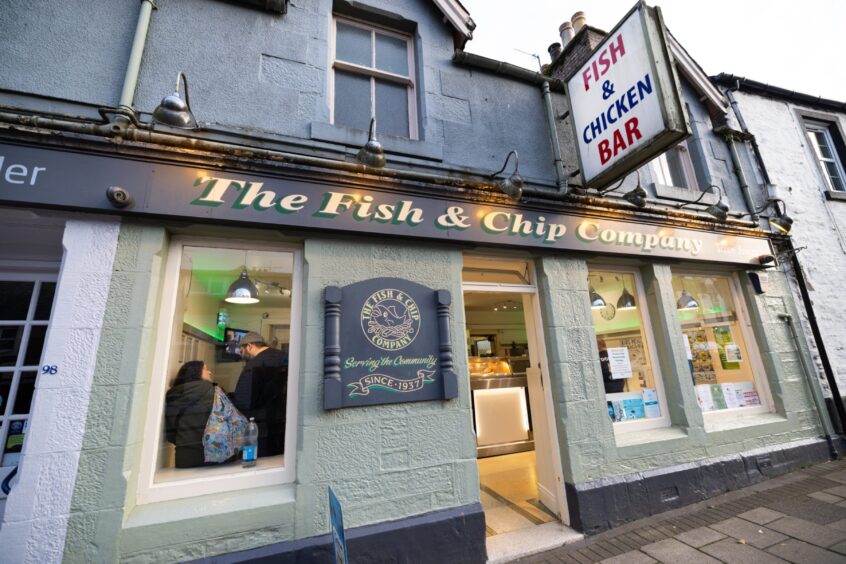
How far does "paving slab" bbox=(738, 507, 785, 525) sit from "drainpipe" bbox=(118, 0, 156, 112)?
23.8 feet

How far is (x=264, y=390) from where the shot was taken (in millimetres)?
3426

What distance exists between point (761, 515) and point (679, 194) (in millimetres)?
4493

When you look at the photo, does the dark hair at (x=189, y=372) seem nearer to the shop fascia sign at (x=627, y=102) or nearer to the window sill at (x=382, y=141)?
the window sill at (x=382, y=141)

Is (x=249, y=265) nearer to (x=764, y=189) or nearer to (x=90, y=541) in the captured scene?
(x=90, y=541)

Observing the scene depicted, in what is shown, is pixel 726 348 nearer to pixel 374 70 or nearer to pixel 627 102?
pixel 627 102

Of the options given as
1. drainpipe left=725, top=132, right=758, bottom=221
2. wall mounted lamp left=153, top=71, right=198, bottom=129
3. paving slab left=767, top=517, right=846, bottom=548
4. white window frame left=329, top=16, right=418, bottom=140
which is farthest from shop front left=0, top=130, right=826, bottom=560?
drainpipe left=725, top=132, right=758, bottom=221

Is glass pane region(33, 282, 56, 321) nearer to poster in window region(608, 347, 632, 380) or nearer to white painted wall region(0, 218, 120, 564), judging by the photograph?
white painted wall region(0, 218, 120, 564)

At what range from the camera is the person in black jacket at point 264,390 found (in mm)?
3332

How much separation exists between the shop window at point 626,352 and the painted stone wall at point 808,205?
378cm

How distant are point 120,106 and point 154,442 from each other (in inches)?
114

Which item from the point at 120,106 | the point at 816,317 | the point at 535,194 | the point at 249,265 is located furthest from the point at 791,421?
the point at 120,106

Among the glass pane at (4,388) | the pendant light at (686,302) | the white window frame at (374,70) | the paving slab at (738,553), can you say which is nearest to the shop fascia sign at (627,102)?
the white window frame at (374,70)

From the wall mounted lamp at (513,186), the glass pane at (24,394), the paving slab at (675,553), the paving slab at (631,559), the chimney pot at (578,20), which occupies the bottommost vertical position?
the paving slab at (631,559)

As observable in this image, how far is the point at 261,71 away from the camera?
3.93 metres
